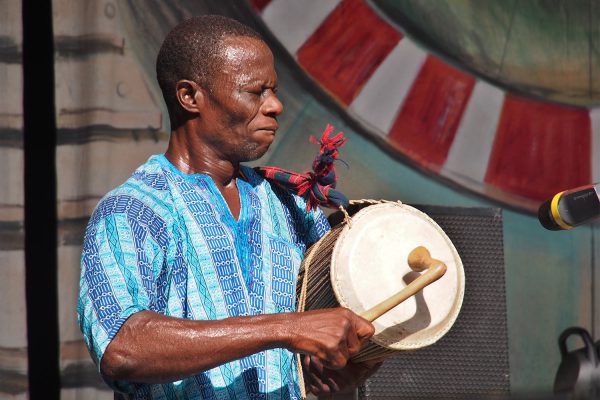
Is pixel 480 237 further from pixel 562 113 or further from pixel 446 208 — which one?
pixel 562 113

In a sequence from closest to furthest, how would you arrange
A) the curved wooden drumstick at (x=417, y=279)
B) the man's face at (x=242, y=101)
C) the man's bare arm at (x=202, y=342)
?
the man's bare arm at (x=202, y=342)
the curved wooden drumstick at (x=417, y=279)
the man's face at (x=242, y=101)

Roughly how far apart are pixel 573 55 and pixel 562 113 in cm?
25

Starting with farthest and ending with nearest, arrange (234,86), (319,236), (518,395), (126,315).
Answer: (319,236)
(234,86)
(126,315)
(518,395)

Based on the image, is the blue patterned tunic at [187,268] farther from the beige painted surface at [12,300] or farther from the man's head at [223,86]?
the beige painted surface at [12,300]

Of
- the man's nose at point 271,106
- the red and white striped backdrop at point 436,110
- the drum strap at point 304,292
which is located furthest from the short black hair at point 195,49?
the red and white striped backdrop at point 436,110

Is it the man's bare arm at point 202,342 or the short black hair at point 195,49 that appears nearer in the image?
the man's bare arm at point 202,342

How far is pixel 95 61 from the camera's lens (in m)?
3.80

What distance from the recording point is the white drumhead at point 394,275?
2.53 meters

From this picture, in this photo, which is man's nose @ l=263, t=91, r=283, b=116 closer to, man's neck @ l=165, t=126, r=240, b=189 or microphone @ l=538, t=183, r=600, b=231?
man's neck @ l=165, t=126, r=240, b=189

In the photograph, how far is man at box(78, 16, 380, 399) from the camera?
2248 millimetres

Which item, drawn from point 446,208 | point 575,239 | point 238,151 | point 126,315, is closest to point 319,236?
point 238,151

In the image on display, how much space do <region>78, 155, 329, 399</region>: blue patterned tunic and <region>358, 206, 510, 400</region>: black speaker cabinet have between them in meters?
1.10

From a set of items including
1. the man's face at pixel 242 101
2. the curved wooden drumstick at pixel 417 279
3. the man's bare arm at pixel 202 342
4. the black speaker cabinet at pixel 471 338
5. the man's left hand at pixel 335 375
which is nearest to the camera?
the man's bare arm at pixel 202 342

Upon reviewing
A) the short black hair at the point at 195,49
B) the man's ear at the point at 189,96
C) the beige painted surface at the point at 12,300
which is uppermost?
the short black hair at the point at 195,49
